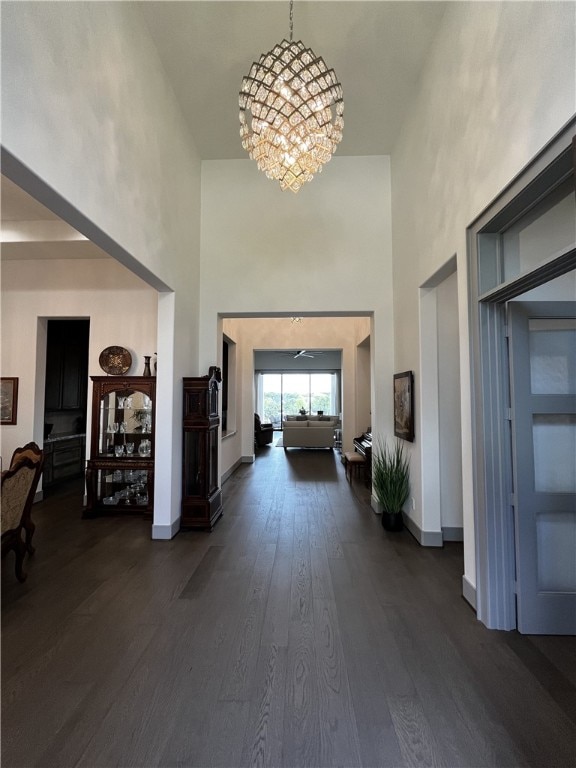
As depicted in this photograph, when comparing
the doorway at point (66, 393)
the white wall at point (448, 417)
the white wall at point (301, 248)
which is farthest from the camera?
the doorway at point (66, 393)

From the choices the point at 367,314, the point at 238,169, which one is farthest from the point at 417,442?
the point at 238,169

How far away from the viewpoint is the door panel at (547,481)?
2219mm

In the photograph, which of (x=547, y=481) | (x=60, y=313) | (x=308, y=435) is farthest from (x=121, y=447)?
(x=308, y=435)

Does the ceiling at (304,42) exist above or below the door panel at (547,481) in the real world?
above

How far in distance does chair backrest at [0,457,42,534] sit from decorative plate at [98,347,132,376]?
2.02m

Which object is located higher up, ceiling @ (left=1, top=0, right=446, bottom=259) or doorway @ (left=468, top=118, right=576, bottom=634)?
ceiling @ (left=1, top=0, right=446, bottom=259)

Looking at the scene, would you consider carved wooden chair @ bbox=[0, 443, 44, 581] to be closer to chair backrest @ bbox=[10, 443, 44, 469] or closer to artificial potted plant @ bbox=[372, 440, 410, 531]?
chair backrest @ bbox=[10, 443, 44, 469]

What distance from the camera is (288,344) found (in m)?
8.66

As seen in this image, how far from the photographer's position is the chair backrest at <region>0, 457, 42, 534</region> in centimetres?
266

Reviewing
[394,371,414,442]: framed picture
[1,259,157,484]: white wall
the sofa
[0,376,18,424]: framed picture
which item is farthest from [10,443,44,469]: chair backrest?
the sofa

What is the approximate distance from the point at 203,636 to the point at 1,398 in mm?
4676

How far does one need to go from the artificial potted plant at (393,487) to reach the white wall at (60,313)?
3.45 meters

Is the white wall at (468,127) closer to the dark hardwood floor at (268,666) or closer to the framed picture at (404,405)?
the framed picture at (404,405)

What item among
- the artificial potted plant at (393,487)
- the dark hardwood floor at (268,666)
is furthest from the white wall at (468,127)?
the dark hardwood floor at (268,666)
